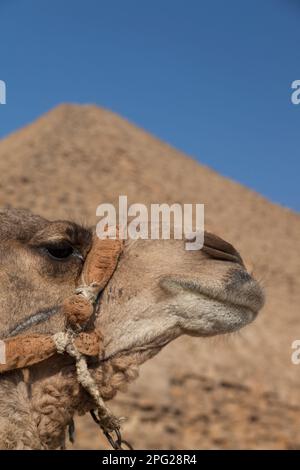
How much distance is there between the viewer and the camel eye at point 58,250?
3234 millimetres

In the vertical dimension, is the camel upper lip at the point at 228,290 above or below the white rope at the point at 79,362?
above

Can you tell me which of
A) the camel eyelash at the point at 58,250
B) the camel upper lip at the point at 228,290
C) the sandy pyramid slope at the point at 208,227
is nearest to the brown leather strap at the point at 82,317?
the camel eyelash at the point at 58,250

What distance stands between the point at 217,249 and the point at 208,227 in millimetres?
27095

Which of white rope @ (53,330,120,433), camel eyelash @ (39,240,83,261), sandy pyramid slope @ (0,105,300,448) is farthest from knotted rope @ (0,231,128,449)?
sandy pyramid slope @ (0,105,300,448)

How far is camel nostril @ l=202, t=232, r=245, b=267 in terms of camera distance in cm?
328

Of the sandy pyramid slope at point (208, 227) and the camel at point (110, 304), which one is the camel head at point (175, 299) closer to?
the camel at point (110, 304)

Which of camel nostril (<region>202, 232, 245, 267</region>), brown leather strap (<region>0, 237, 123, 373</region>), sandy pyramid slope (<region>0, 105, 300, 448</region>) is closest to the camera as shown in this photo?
brown leather strap (<region>0, 237, 123, 373</region>)

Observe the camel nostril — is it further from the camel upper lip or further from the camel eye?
the camel eye

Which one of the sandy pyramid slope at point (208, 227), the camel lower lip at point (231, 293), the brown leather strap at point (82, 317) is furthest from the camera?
the sandy pyramid slope at point (208, 227)

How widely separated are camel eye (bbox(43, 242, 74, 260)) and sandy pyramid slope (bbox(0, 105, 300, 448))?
0.84 meters

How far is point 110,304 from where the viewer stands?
326 cm

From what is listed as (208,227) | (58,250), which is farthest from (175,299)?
(208,227)

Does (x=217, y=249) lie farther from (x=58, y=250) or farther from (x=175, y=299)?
(x=58, y=250)
